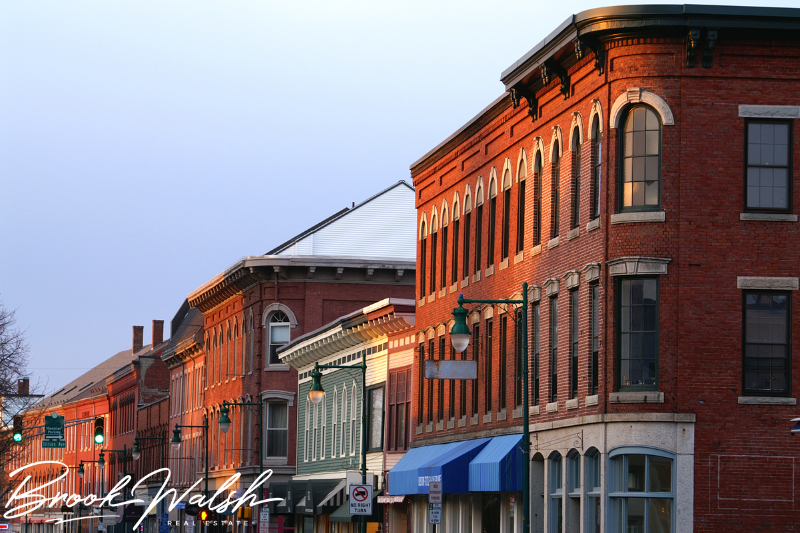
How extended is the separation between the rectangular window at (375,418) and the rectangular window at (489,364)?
1179 centimetres

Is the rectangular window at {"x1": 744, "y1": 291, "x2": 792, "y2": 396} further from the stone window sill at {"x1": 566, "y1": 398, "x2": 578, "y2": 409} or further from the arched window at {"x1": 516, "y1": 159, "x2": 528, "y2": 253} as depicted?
the arched window at {"x1": 516, "y1": 159, "x2": 528, "y2": 253}

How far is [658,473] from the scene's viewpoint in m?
27.9

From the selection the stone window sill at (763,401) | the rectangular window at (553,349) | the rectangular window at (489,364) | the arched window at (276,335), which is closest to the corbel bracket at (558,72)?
the rectangular window at (553,349)

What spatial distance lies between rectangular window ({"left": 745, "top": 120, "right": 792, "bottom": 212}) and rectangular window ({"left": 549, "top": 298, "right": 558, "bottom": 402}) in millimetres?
5944

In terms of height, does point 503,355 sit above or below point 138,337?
below

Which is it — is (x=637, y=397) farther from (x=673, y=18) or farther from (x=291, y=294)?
(x=291, y=294)

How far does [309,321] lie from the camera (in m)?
66.1

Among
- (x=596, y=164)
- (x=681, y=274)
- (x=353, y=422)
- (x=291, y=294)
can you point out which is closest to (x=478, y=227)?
(x=596, y=164)

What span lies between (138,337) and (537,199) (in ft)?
342

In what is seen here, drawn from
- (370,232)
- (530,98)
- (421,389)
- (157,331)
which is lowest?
(421,389)

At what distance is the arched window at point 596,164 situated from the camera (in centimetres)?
3045

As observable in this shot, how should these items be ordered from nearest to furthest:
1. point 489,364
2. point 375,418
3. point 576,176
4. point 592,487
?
point 592,487 → point 576,176 → point 489,364 → point 375,418

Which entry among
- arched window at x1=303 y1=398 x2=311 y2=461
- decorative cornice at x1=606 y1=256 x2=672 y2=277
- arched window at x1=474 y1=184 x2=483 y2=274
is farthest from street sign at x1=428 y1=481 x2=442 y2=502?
arched window at x1=303 y1=398 x2=311 y2=461

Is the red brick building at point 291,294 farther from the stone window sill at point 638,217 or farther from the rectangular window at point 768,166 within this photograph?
the rectangular window at point 768,166
